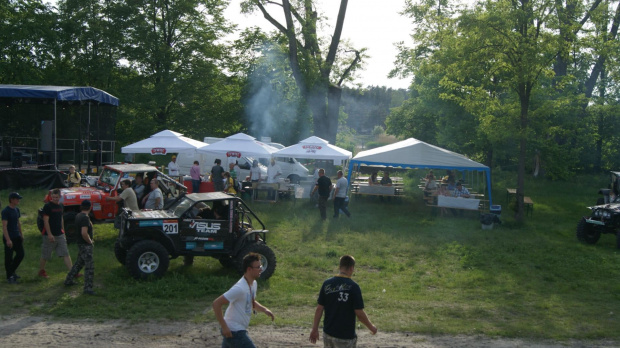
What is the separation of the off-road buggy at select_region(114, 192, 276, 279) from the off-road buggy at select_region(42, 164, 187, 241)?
9.01 feet

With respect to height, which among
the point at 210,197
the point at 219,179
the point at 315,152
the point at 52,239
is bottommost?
the point at 52,239

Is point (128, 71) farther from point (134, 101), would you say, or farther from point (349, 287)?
point (349, 287)

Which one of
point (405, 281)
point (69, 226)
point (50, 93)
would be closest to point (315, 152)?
point (50, 93)

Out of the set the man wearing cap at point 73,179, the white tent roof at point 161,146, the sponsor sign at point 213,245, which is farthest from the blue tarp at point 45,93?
the sponsor sign at point 213,245

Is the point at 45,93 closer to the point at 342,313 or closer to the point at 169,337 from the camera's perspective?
the point at 169,337

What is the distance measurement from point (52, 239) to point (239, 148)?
37.6 feet

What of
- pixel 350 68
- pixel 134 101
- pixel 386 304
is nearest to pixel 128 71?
pixel 134 101

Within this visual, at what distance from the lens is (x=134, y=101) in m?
33.2

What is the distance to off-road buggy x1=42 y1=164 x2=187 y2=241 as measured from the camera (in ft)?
40.9

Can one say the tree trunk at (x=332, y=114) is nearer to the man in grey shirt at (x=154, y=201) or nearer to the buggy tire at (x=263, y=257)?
the man in grey shirt at (x=154, y=201)

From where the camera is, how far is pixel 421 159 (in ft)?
63.5

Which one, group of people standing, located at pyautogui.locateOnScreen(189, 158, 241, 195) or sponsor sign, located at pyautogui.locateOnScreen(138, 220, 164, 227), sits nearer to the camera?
Answer: sponsor sign, located at pyautogui.locateOnScreen(138, 220, 164, 227)

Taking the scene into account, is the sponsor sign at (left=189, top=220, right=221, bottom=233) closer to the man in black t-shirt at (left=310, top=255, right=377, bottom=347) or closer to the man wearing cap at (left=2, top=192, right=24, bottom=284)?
the man wearing cap at (left=2, top=192, right=24, bottom=284)

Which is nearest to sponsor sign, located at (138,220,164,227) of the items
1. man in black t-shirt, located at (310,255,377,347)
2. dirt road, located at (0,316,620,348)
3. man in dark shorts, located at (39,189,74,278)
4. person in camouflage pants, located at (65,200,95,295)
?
person in camouflage pants, located at (65,200,95,295)
